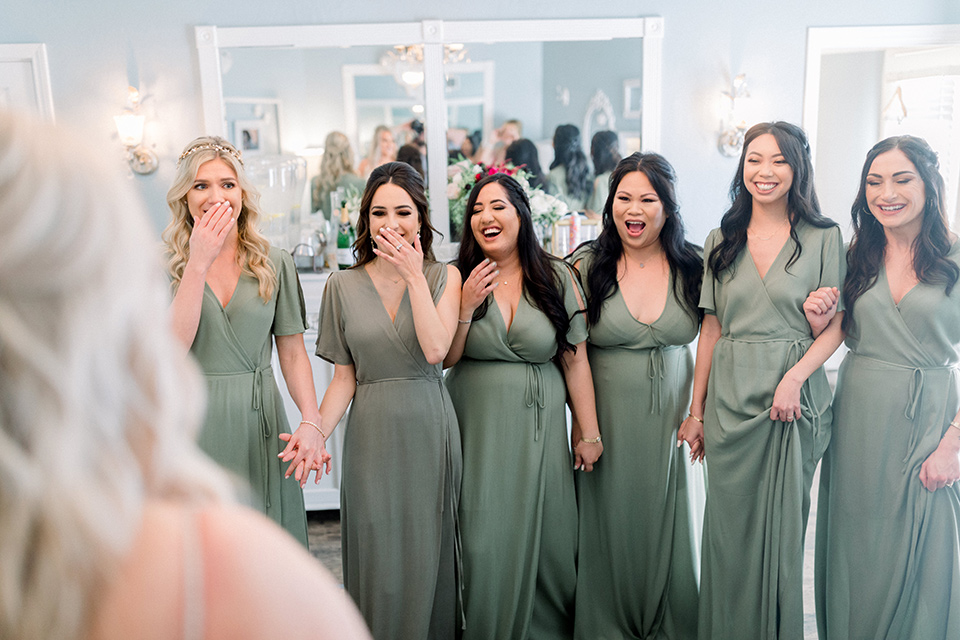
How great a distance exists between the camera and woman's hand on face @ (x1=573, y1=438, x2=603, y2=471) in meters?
2.41

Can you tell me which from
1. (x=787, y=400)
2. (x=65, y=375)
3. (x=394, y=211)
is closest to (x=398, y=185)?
(x=394, y=211)

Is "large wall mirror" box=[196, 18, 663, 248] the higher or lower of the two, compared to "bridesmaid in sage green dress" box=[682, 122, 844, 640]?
higher

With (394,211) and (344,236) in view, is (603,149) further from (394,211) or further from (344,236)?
(394,211)

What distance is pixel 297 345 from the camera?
227 centimetres

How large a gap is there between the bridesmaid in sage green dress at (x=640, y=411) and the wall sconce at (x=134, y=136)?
95.6 inches

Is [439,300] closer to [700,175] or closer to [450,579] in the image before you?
[450,579]

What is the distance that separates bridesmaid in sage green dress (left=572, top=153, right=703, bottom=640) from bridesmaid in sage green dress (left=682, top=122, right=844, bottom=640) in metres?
0.15

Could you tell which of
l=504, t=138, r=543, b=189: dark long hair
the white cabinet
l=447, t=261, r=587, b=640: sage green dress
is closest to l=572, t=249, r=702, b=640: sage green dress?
l=447, t=261, r=587, b=640: sage green dress

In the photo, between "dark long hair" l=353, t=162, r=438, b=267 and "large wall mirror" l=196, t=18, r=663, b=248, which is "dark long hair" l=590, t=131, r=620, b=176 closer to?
"large wall mirror" l=196, t=18, r=663, b=248

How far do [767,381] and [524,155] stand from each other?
2087mm

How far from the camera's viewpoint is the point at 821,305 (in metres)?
2.10

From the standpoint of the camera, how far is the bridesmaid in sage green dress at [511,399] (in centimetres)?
228

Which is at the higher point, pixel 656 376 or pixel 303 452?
pixel 656 376

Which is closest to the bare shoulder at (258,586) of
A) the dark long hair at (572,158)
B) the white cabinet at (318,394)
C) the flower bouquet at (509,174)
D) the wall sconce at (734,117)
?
the white cabinet at (318,394)
